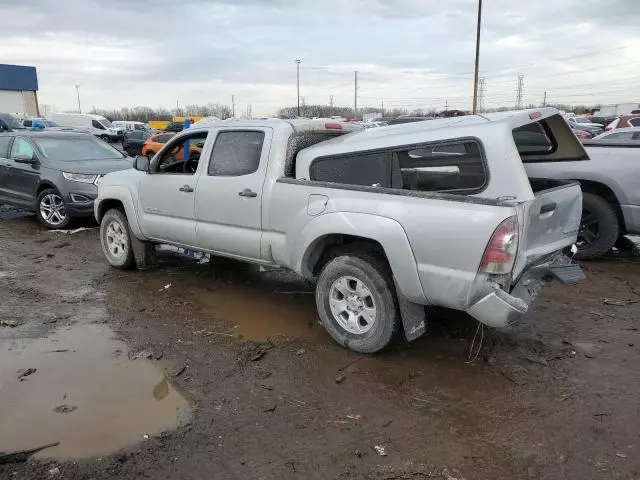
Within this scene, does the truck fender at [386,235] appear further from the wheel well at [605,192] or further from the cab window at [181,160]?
the wheel well at [605,192]

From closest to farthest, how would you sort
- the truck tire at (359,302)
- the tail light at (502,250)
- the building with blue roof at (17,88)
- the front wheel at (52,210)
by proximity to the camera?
the tail light at (502,250), the truck tire at (359,302), the front wheel at (52,210), the building with blue roof at (17,88)

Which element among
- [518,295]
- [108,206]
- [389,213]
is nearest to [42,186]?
[108,206]

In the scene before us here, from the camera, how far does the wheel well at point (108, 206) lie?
6777mm

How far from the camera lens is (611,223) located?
6.70 meters

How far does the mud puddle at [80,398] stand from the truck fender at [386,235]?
5.41 ft

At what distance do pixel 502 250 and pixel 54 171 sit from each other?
8.41 meters

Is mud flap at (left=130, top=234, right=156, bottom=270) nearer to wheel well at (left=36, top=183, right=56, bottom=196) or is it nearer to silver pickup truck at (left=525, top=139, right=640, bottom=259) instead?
wheel well at (left=36, top=183, right=56, bottom=196)

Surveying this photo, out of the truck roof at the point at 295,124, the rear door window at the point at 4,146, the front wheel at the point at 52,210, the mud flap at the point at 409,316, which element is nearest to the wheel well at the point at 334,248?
the mud flap at the point at 409,316

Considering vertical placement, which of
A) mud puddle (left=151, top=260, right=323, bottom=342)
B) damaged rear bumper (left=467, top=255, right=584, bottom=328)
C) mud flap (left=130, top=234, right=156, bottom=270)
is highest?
damaged rear bumper (left=467, top=255, right=584, bottom=328)

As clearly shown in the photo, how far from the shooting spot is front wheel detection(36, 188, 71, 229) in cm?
950

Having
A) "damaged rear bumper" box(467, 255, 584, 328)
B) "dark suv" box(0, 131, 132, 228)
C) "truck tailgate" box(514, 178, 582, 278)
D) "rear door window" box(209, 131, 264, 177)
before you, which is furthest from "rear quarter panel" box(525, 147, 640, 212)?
"dark suv" box(0, 131, 132, 228)

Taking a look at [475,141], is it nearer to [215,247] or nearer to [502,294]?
[502,294]

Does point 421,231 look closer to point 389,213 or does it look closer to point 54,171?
point 389,213

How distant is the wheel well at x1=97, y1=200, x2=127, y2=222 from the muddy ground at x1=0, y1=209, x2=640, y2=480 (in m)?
1.28
